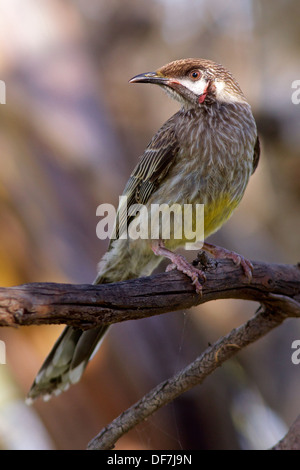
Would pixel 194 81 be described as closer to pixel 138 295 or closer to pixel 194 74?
pixel 194 74

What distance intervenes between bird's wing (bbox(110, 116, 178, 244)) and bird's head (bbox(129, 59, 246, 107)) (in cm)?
27

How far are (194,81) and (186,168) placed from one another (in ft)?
1.95

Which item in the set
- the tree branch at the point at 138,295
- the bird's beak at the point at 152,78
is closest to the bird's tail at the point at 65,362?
the tree branch at the point at 138,295

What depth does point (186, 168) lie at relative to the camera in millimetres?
4129

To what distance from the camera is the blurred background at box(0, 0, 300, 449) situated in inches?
219

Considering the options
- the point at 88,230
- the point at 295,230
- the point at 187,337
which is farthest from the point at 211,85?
the point at 295,230

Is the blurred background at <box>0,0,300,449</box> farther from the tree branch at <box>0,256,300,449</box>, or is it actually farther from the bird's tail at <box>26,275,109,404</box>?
the tree branch at <box>0,256,300,449</box>

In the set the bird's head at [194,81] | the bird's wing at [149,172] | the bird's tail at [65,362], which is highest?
the bird's head at [194,81]

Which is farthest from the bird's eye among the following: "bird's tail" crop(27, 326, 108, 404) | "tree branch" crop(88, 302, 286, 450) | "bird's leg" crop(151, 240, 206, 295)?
"bird's tail" crop(27, 326, 108, 404)

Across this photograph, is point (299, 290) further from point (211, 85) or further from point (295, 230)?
point (295, 230)

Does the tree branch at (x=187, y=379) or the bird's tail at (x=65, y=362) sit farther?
the bird's tail at (x=65, y=362)

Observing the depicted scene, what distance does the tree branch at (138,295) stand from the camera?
2.64 m

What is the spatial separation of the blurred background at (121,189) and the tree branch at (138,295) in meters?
1.91

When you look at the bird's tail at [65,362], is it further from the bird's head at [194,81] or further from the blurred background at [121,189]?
the bird's head at [194,81]
